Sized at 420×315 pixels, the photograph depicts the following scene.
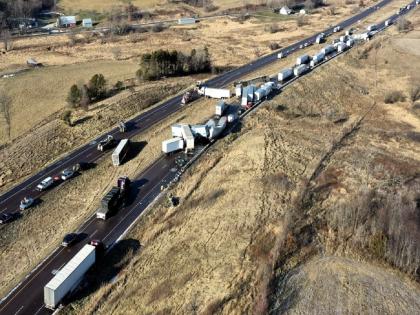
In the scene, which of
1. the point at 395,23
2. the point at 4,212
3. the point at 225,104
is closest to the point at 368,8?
the point at 395,23

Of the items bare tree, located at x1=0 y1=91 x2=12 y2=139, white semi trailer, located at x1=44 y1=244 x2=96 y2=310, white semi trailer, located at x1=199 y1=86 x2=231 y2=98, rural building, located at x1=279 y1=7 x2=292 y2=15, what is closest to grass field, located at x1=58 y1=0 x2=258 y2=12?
rural building, located at x1=279 y1=7 x2=292 y2=15

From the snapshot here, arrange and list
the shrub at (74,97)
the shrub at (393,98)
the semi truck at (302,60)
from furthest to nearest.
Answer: the semi truck at (302,60) < the shrub at (393,98) < the shrub at (74,97)

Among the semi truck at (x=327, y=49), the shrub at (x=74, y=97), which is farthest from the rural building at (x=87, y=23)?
the semi truck at (x=327, y=49)

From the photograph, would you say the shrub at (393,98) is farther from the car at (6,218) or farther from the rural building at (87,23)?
the rural building at (87,23)

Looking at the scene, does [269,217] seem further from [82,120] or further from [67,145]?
[82,120]

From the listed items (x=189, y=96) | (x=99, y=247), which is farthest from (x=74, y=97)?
(x=99, y=247)

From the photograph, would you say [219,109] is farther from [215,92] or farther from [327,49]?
[327,49]
